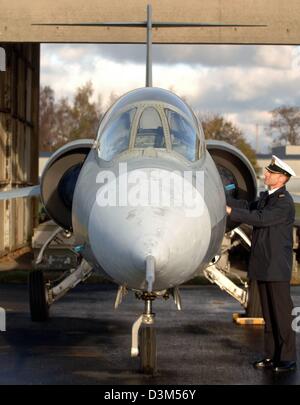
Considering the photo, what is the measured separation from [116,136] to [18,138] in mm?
13663

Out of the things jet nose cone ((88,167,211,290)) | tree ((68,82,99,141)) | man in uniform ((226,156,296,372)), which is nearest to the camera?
jet nose cone ((88,167,211,290))

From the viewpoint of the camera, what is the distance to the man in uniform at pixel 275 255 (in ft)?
A: 24.5

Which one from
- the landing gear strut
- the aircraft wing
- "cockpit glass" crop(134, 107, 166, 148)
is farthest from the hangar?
the landing gear strut

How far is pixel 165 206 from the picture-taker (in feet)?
18.8

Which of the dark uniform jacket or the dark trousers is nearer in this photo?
the dark uniform jacket

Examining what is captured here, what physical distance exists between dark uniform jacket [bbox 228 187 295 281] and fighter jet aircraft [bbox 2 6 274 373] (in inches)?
24.6

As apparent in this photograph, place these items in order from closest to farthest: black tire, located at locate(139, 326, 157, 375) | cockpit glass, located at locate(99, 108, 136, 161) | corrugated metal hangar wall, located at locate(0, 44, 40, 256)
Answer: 1. cockpit glass, located at locate(99, 108, 136, 161)
2. black tire, located at locate(139, 326, 157, 375)
3. corrugated metal hangar wall, located at locate(0, 44, 40, 256)

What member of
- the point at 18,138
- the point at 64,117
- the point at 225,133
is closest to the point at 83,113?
the point at 64,117

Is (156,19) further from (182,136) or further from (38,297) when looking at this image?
(182,136)

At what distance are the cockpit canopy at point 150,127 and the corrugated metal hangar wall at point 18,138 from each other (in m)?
11.1

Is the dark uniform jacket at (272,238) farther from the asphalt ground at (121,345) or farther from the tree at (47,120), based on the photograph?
the tree at (47,120)

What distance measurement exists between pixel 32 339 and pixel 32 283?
3.36 ft

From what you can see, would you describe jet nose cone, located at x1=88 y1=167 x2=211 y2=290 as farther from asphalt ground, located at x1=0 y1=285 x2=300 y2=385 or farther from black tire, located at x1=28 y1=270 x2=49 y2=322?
black tire, located at x1=28 y1=270 x2=49 y2=322

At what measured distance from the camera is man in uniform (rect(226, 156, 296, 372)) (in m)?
7.46
